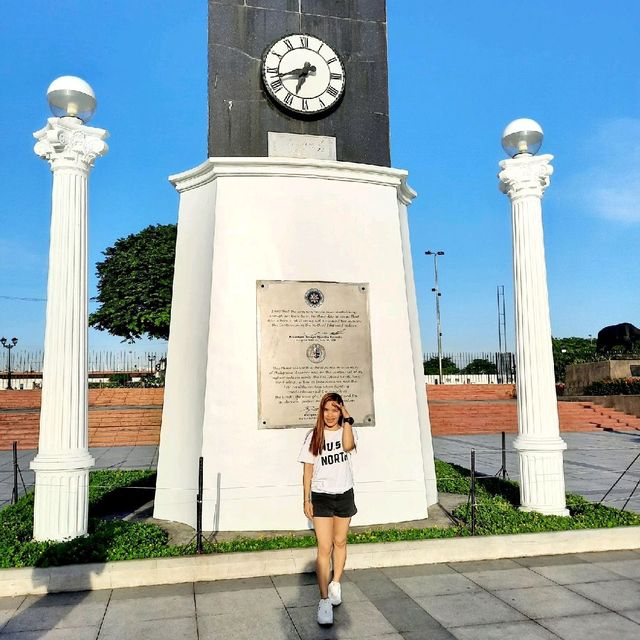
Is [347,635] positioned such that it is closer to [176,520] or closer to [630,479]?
[176,520]

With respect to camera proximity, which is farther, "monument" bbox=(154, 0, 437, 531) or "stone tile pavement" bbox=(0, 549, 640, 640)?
"monument" bbox=(154, 0, 437, 531)

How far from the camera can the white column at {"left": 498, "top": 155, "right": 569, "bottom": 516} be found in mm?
8172

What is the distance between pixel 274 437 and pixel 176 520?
171cm

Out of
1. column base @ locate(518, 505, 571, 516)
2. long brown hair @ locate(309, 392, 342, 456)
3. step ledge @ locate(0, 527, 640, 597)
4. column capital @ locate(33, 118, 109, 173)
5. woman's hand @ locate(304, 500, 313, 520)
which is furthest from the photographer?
column base @ locate(518, 505, 571, 516)

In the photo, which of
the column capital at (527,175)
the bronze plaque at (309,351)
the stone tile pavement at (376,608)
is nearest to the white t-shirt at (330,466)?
the stone tile pavement at (376,608)

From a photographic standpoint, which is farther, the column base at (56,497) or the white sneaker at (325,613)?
the column base at (56,497)

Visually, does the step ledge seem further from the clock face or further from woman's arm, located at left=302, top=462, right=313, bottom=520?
the clock face

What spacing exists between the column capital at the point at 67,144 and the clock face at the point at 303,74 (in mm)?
2510

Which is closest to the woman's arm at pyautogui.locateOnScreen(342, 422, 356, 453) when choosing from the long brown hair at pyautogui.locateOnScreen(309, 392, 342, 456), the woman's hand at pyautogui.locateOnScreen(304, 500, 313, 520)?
the long brown hair at pyautogui.locateOnScreen(309, 392, 342, 456)

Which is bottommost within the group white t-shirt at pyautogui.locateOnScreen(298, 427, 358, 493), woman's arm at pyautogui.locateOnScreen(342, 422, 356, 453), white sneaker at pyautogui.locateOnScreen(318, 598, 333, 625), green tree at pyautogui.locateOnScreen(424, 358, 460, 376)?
white sneaker at pyautogui.locateOnScreen(318, 598, 333, 625)

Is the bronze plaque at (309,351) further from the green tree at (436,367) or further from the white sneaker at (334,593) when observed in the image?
the green tree at (436,367)

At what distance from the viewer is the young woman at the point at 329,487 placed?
516 cm

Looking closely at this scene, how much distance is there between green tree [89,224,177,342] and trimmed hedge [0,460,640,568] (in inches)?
1352

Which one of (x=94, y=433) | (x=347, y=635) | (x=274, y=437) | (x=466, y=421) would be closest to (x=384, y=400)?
(x=274, y=437)
